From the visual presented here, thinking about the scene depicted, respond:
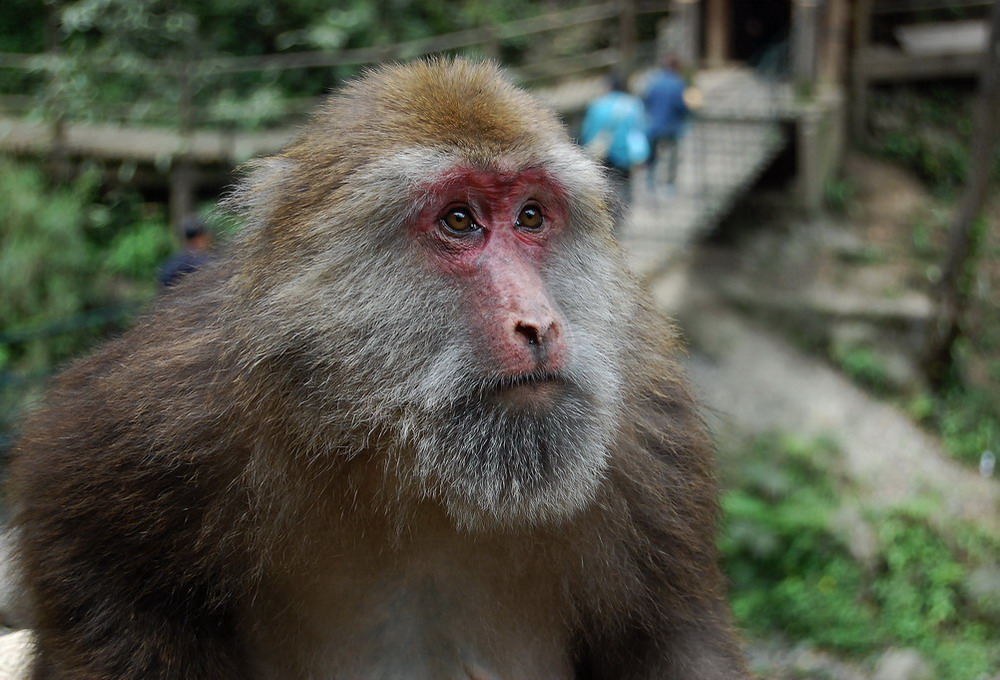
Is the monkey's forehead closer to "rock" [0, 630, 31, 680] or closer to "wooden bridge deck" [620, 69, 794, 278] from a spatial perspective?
"rock" [0, 630, 31, 680]

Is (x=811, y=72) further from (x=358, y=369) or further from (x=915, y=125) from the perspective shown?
(x=358, y=369)

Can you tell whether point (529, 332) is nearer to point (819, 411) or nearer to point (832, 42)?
point (819, 411)

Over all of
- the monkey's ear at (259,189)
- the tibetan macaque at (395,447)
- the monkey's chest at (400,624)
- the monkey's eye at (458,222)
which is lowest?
the monkey's chest at (400,624)

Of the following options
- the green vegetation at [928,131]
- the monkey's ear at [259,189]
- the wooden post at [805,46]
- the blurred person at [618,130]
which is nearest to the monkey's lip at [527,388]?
the monkey's ear at [259,189]

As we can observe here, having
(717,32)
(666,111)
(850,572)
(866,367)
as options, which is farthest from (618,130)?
(717,32)

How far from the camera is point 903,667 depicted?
7961mm

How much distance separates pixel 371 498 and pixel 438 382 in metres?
0.40

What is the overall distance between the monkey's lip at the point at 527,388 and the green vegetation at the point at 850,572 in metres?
6.57

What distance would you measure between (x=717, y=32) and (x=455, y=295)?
14534 mm

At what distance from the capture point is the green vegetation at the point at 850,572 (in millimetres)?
8508

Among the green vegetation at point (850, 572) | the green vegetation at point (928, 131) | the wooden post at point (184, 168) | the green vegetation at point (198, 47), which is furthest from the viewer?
the green vegetation at point (928, 131)

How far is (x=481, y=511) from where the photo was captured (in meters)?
2.47

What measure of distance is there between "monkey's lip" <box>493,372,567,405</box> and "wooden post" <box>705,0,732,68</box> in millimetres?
14336

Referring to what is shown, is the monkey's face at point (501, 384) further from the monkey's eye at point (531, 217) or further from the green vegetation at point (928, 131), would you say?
the green vegetation at point (928, 131)
